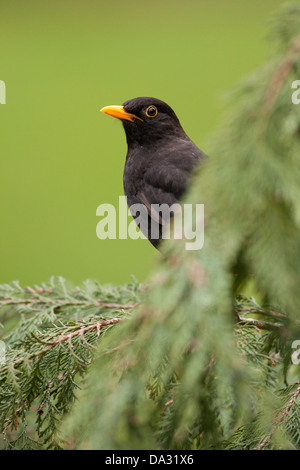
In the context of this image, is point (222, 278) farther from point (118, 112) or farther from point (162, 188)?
point (118, 112)

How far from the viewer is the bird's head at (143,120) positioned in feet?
9.13

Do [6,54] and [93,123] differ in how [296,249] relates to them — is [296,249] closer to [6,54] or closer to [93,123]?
[93,123]

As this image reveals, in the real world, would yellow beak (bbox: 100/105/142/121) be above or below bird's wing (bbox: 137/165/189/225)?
above

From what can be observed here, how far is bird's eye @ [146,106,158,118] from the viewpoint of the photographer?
9.23 feet

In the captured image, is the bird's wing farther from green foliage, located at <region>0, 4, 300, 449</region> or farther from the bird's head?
green foliage, located at <region>0, 4, 300, 449</region>

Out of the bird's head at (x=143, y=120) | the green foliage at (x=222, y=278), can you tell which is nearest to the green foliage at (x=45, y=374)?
the green foliage at (x=222, y=278)

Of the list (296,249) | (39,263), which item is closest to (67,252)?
(39,263)

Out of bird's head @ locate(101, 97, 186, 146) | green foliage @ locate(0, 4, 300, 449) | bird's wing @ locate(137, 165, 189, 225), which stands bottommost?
green foliage @ locate(0, 4, 300, 449)

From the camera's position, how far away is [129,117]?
279cm

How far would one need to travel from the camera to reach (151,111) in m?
2.82

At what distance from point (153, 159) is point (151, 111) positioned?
0.30 m

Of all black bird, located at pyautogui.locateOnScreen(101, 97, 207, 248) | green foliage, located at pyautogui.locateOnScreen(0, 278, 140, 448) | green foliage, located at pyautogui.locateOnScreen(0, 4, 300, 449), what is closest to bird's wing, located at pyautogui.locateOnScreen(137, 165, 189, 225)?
black bird, located at pyautogui.locateOnScreen(101, 97, 207, 248)

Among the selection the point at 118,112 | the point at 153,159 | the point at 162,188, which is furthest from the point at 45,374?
the point at 118,112

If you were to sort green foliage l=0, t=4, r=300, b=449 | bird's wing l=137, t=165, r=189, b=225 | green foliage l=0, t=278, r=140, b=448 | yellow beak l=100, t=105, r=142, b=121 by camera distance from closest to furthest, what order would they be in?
green foliage l=0, t=4, r=300, b=449 → green foliage l=0, t=278, r=140, b=448 → bird's wing l=137, t=165, r=189, b=225 → yellow beak l=100, t=105, r=142, b=121
